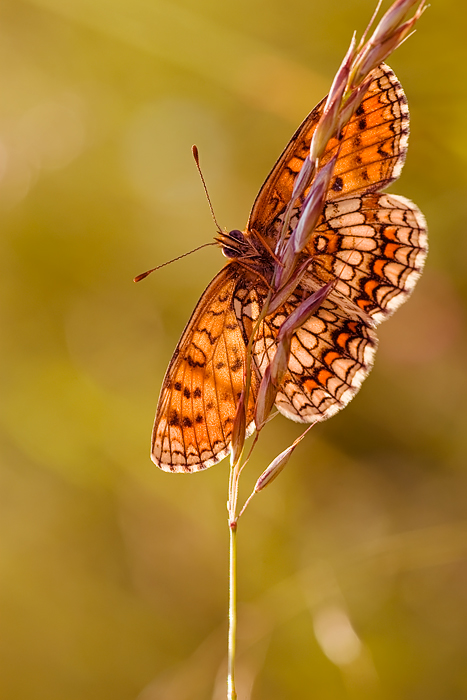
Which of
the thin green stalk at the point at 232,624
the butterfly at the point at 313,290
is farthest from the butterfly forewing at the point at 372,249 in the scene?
the thin green stalk at the point at 232,624

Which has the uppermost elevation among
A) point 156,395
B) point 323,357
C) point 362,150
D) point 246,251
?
point 362,150

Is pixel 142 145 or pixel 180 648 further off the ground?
pixel 142 145

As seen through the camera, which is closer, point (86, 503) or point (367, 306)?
point (367, 306)

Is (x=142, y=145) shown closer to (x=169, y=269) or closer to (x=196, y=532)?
(x=169, y=269)

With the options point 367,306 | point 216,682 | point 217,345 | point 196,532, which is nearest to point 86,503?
point 196,532

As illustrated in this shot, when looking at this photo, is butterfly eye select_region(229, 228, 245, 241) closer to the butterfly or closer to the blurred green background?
the butterfly

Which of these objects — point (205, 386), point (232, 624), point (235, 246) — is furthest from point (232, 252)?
point (232, 624)

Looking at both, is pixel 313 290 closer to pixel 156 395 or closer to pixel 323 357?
pixel 323 357

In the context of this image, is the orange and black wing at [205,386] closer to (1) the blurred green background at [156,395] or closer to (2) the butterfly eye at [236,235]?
(2) the butterfly eye at [236,235]
